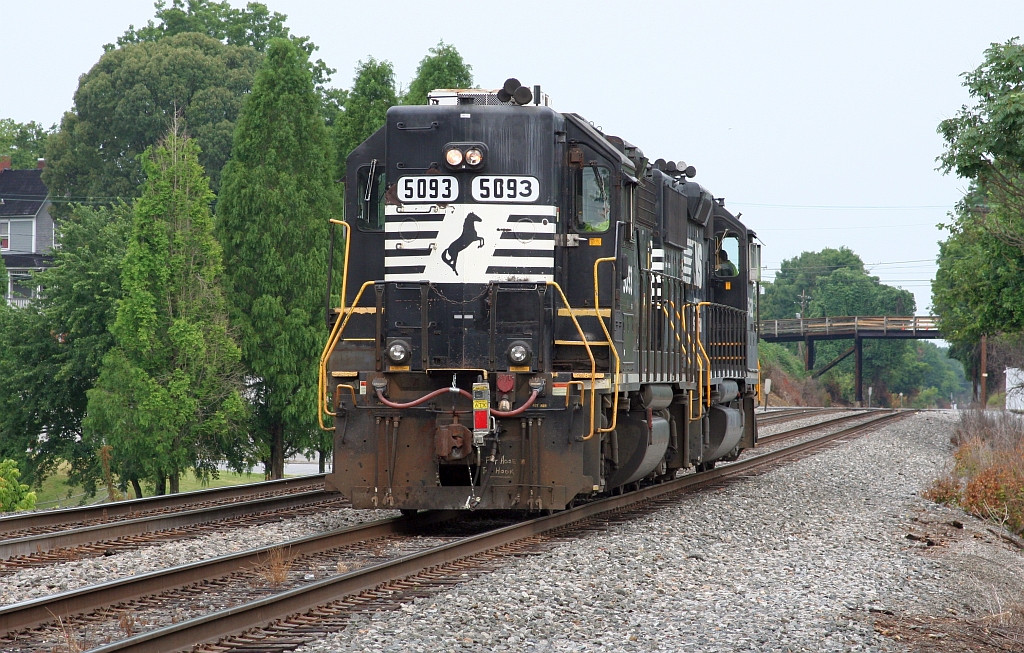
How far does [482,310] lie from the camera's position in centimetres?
1033

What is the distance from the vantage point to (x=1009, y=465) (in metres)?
16.5

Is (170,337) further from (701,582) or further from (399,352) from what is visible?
(701,582)

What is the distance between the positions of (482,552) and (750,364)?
10763 mm

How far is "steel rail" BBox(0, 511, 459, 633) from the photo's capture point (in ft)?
20.9

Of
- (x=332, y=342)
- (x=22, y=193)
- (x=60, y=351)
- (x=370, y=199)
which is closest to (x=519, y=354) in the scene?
(x=332, y=342)

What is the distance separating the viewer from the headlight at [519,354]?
32.9ft

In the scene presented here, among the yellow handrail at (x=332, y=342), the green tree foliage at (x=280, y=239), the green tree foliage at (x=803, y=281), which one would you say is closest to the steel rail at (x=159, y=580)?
the yellow handrail at (x=332, y=342)

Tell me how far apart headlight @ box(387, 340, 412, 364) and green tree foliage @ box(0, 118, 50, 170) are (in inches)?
2824

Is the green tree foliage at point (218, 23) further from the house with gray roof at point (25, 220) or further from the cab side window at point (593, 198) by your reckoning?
the cab side window at point (593, 198)

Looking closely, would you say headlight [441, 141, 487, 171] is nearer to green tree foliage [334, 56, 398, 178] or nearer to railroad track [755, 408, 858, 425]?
green tree foliage [334, 56, 398, 178]

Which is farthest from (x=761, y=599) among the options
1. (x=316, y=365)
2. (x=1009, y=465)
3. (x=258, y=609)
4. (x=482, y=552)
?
(x=316, y=365)

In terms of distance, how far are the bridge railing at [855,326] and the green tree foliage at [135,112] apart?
1421 inches

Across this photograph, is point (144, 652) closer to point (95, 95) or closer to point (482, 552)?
point (482, 552)

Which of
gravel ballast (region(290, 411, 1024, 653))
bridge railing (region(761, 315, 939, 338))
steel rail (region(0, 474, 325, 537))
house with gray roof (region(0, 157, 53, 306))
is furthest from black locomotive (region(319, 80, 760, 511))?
bridge railing (region(761, 315, 939, 338))
